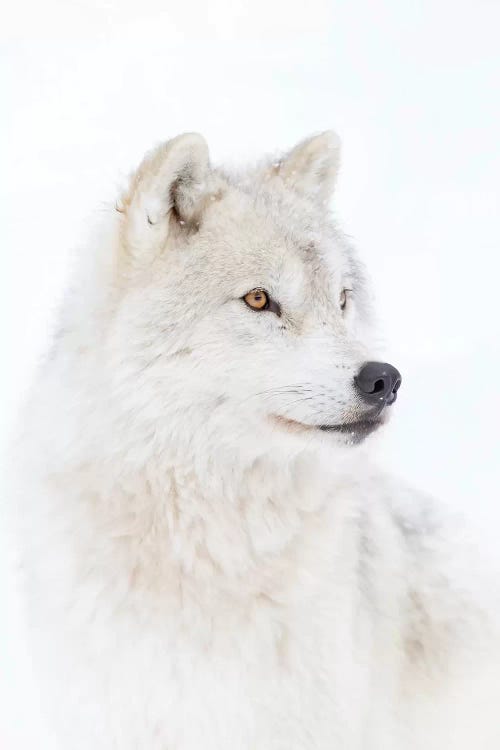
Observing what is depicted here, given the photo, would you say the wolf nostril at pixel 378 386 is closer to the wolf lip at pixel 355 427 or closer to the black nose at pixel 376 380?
the black nose at pixel 376 380

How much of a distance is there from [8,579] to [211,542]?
201 cm

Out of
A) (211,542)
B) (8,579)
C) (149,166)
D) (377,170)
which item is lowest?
(8,579)

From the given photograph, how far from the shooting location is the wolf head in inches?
115

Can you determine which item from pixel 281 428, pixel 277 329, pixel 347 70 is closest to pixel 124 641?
pixel 281 428

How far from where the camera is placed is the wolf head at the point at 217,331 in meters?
2.92

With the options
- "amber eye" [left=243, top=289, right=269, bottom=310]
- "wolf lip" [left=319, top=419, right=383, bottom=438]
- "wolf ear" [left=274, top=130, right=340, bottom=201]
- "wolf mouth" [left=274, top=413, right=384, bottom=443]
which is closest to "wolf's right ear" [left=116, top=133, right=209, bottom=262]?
"amber eye" [left=243, top=289, right=269, bottom=310]

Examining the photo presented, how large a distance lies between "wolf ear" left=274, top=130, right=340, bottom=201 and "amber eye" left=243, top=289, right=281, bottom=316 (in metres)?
0.74

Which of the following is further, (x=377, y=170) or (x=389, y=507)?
(x=377, y=170)

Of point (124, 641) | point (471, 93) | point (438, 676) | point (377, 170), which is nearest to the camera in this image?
point (124, 641)

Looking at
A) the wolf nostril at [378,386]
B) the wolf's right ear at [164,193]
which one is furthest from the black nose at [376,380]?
the wolf's right ear at [164,193]

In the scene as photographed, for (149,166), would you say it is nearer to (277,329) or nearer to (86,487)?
(277,329)

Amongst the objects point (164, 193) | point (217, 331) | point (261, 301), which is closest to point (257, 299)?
point (261, 301)

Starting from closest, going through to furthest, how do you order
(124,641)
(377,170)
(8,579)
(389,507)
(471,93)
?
(124,641), (389,507), (8,579), (377,170), (471,93)

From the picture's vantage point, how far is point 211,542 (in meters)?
3.05
